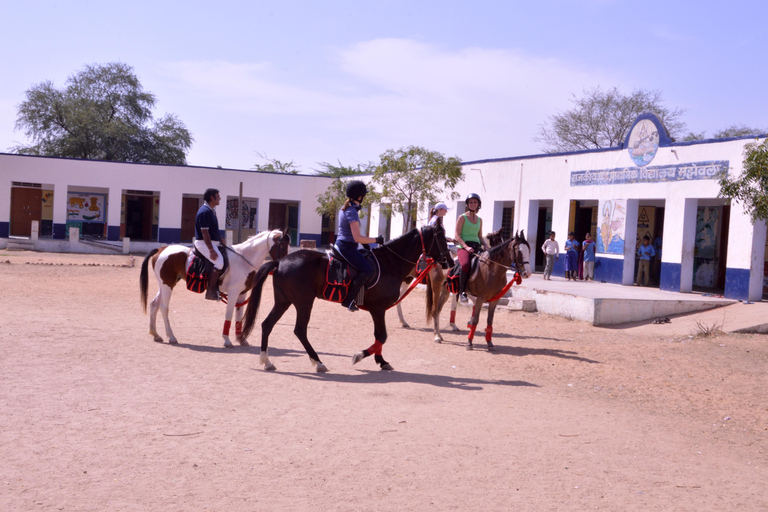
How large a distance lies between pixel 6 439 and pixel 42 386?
5.90ft

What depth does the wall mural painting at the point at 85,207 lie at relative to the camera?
3462 cm

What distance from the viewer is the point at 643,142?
19.6m

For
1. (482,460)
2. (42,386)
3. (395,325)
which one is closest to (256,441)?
(482,460)

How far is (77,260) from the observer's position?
2639 centimetres

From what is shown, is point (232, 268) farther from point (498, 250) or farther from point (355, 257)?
point (498, 250)

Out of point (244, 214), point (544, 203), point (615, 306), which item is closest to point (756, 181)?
point (615, 306)

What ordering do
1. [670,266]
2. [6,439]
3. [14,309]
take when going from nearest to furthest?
[6,439], [14,309], [670,266]

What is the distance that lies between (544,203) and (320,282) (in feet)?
61.9

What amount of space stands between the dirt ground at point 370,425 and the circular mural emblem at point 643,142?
9.91 metres

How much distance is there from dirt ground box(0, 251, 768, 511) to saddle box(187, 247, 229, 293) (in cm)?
89

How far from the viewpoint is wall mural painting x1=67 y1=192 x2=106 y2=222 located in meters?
34.6

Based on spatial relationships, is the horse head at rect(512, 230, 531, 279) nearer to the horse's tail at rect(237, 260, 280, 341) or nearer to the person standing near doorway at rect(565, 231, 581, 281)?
the horse's tail at rect(237, 260, 280, 341)

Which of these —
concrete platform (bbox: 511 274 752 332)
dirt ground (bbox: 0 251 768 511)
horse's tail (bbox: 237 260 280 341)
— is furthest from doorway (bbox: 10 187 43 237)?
horse's tail (bbox: 237 260 280 341)

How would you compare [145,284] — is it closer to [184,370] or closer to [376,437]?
[184,370]
